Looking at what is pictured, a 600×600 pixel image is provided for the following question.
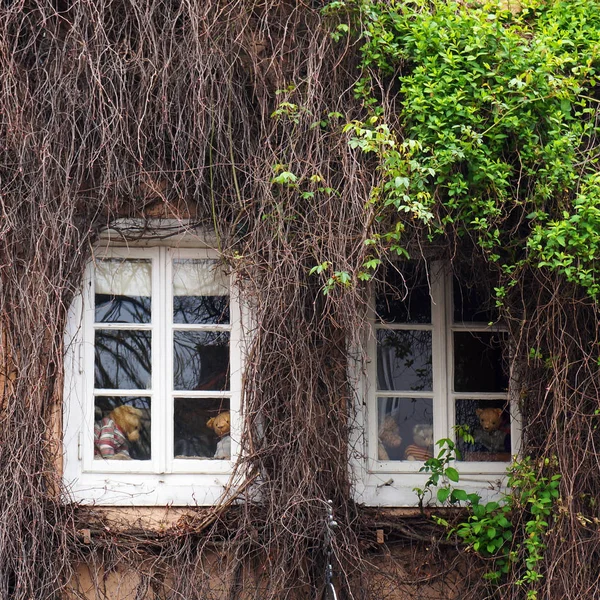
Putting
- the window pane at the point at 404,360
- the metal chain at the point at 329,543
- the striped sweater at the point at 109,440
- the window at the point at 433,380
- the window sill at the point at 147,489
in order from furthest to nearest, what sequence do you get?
the window pane at the point at 404,360 < the window at the point at 433,380 < the striped sweater at the point at 109,440 < the window sill at the point at 147,489 < the metal chain at the point at 329,543

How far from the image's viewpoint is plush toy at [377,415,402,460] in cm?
609

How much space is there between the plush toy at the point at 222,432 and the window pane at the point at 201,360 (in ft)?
0.62

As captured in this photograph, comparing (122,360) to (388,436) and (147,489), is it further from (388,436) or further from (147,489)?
(388,436)

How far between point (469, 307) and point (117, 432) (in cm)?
219

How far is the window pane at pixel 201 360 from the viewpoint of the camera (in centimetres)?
596

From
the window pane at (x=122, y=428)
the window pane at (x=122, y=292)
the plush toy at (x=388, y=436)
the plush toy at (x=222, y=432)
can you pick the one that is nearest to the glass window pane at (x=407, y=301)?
the plush toy at (x=388, y=436)

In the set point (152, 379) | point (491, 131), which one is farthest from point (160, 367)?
point (491, 131)

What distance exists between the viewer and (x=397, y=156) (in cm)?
534

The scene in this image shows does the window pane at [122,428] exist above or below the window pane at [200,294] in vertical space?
below

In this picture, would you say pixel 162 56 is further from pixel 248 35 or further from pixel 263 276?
pixel 263 276

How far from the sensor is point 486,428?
6168mm

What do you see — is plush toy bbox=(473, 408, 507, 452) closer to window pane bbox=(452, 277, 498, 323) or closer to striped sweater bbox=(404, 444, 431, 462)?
striped sweater bbox=(404, 444, 431, 462)

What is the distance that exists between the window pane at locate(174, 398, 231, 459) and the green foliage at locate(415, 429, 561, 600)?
113 cm

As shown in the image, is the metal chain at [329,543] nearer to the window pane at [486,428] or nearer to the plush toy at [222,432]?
the plush toy at [222,432]
